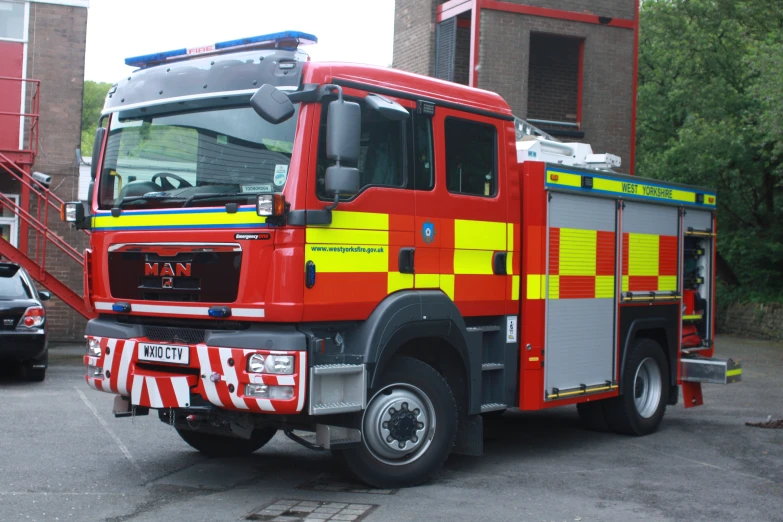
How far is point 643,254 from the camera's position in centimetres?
957

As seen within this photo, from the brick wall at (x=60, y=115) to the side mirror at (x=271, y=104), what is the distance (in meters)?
13.6

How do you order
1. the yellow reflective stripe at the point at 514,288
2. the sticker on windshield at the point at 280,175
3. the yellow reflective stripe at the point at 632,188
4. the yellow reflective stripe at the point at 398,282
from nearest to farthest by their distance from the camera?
1. the sticker on windshield at the point at 280,175
2. the yellow reflective stripe at the point at 398,282
3. the yellow reflective stripe at the point at 514,288
4. the yellow reflective stripe at the point at 632,188

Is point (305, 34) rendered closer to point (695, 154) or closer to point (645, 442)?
point (645, 442)

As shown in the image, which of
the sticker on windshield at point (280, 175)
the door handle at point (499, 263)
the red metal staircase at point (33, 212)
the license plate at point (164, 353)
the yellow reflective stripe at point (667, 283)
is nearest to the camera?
the sticker on windshield at point (280, 175)

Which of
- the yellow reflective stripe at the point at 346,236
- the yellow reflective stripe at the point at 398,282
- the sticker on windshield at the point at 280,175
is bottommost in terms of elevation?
the yellow reflective stripe at the point at 398,282

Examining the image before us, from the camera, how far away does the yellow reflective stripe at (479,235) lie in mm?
7438

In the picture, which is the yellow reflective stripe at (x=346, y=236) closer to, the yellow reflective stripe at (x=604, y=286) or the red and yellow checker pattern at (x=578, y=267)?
the red and yellow checker pattern at (x=578, y=267)

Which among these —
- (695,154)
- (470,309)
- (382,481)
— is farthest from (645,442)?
(695,154)

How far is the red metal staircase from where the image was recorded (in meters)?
15.9

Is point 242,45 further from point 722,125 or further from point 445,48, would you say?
point 722,125

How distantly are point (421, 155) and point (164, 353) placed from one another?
2249 mm

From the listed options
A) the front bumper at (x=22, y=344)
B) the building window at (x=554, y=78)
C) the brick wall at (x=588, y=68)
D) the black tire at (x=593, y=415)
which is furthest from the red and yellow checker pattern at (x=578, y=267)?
the building window at (x=554, y=78)

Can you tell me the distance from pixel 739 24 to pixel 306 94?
23401 mm

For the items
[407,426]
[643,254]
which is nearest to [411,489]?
[407,426]
